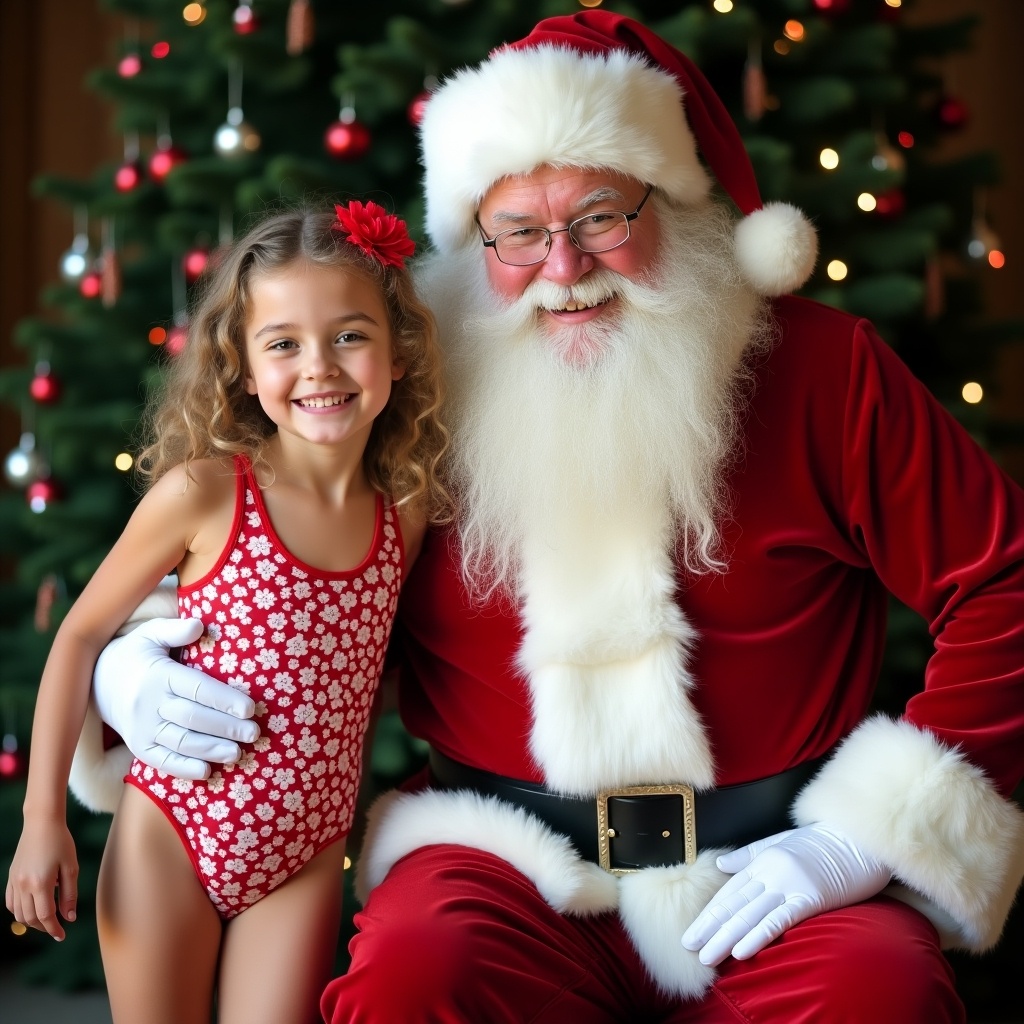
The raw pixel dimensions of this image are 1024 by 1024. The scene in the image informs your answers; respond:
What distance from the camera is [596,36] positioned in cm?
191

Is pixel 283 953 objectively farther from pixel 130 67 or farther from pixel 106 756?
pixel 130 67

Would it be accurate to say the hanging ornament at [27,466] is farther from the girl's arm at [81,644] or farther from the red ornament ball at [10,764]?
the girl's arm at [81,644]

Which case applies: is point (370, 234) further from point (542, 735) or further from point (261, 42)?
point (261, 42)

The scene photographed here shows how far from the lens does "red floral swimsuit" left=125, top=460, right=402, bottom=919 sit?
1.68 m

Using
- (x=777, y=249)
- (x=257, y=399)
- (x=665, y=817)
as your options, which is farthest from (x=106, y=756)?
(x=777, y=249)

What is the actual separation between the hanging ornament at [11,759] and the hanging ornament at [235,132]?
1.54 meters

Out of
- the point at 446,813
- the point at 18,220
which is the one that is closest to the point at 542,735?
the point at 446,813

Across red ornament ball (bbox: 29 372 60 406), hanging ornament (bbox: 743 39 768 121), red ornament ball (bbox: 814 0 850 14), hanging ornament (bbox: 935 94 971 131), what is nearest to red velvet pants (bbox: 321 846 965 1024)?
red ornament ball (bbox: 29 372 60 406)

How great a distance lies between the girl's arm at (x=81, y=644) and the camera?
1652mm

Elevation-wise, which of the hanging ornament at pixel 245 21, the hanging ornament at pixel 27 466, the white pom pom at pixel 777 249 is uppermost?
the hanging ornament at pixel 245 21

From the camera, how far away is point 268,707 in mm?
1689

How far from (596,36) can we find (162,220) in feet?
4.43

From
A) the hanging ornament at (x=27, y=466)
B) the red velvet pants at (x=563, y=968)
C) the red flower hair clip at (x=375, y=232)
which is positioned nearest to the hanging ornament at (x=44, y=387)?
the hanging ornament at (x=27, y=466)

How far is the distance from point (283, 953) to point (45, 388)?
165cm
